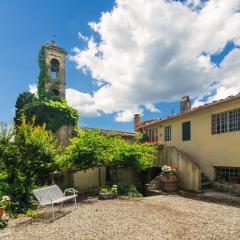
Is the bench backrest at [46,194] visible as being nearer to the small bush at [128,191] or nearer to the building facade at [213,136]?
the small bush at [128,191]

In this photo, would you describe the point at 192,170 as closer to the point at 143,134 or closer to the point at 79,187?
the point at 79,187

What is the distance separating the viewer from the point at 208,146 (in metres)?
14.0

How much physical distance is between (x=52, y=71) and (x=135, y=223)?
2032 centimetres

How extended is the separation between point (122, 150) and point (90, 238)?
23.2ft

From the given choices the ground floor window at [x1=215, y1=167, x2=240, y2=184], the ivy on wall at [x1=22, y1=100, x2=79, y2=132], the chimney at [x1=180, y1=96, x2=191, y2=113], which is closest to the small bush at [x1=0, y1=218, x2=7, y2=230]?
the ground floor window at [x1=215, y1=167, x2=240, y2=184]

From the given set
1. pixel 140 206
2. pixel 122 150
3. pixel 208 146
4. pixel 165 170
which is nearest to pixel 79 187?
pixel 122 150

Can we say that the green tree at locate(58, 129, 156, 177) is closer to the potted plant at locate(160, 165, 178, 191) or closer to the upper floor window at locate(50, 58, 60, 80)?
the potted plant at locate(160, 165, 178, 191)

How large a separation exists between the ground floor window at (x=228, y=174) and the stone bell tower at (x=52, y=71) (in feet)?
48.9

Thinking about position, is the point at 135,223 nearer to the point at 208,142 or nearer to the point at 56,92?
the point at 208,142

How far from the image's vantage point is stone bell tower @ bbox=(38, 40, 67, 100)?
23016mm

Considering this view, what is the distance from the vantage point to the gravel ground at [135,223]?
6.17 metres

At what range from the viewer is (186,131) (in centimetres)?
1588

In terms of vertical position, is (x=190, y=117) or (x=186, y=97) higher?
(x=186, y=97)

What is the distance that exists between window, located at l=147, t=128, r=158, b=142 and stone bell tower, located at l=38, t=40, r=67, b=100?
8.74 meters
